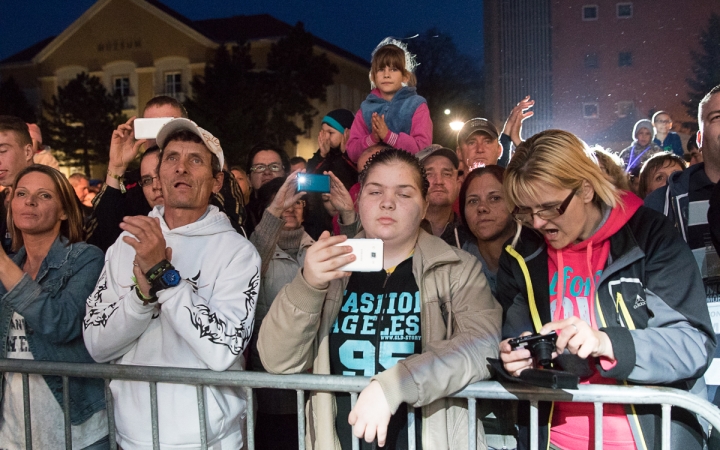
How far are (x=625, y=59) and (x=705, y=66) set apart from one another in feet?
4.96

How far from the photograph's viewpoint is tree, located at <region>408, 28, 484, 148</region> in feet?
34.6

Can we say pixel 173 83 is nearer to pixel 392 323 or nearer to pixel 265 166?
pixel 265 166

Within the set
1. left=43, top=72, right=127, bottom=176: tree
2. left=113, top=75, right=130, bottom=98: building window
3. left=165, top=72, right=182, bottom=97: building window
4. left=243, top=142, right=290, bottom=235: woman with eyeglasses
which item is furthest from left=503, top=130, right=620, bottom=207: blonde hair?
left=113, top=75, right=130, bottom=98: building window

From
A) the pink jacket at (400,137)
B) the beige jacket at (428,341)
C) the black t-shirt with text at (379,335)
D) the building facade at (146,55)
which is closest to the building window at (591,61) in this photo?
the pink jacket at (400,137)

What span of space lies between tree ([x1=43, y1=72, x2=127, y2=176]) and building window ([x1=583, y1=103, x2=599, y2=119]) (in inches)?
1090

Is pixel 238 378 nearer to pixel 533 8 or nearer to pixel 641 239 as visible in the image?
pixel 641 239

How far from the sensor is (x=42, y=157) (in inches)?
205

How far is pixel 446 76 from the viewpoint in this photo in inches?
507

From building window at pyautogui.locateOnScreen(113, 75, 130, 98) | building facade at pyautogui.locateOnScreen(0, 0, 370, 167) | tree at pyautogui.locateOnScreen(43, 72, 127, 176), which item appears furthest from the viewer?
building window at pyautogui.locateOnScreen(113, 75, 130, 98)

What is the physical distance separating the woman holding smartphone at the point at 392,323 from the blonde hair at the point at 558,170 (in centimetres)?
40

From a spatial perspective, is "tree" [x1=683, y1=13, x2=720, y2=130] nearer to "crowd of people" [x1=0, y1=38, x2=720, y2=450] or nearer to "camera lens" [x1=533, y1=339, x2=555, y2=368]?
"crowd of people" [x1=0, y1=38, x2=720, y2=450]

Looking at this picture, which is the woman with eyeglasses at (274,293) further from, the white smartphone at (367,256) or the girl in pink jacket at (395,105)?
the girl in pink jacket at (395,105)

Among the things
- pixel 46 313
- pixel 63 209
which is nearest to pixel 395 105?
pixel 63 209

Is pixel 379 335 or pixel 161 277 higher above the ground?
pixel 161 277
